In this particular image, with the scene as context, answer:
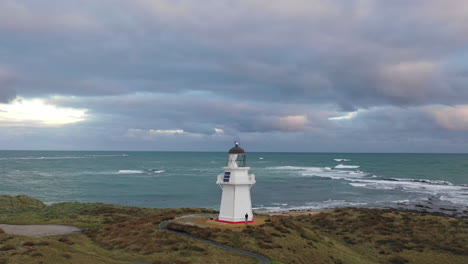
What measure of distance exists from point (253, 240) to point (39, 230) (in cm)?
1776

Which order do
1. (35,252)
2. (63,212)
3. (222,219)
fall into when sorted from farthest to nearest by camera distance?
(63,212)
(222,219)
(35,252)

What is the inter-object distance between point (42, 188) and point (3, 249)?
6831cm

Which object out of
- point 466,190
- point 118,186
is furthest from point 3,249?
point 466,190

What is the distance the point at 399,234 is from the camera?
3253 centimetres

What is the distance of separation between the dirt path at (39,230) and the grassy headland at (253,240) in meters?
1.38

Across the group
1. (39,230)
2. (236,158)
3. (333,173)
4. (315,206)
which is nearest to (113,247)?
(39,230)

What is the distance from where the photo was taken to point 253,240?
22.9 metres

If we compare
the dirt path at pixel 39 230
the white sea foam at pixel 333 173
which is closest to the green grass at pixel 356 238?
the dirt path at pixel 39 230

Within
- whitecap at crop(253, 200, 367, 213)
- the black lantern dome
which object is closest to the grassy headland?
the black lantern dome

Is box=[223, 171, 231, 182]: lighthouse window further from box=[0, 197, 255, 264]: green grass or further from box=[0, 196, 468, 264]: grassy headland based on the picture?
box=[0, 197, 255, 264]: green grass

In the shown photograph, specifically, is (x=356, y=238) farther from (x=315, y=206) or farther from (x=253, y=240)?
(x=315, y=206)

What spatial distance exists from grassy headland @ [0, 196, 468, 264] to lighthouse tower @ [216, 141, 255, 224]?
1.71 metres

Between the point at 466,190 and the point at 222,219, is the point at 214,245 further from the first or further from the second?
the point at 466,190

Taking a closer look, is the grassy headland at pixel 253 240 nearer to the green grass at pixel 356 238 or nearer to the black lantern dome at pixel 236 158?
the green grass at pixel 356 238
